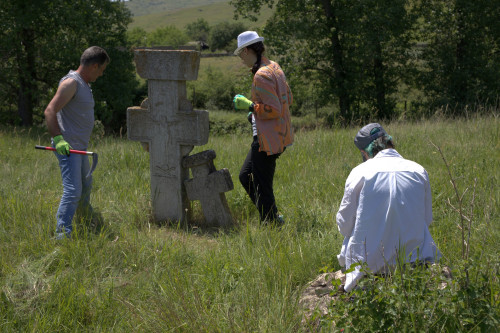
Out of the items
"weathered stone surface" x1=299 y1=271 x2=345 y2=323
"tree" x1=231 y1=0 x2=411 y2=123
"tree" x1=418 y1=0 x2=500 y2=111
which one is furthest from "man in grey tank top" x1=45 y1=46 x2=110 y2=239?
"tree" x1=418 y1=0 x2=500 y2=111

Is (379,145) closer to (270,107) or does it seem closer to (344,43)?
(270,107)

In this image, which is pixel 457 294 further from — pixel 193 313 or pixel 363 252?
pixel 193 313

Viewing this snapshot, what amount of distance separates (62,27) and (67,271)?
44.3ft

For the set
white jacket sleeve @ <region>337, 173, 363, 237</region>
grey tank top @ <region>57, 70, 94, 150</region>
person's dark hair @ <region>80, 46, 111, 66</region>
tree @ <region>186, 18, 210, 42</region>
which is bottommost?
white jacket sleeve @ <region>337, 173, 363, 237</region>

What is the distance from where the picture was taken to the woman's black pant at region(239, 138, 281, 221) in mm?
4609

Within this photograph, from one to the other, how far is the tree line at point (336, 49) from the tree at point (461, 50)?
A: 3cm

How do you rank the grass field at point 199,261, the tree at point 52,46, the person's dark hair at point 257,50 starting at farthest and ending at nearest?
the tree at point 52,46 < the person's dark hair at point 257,50 < the grass field at point 199,261

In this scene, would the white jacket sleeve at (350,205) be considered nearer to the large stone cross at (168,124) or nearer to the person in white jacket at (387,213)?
the person in white jacket at (387,213)

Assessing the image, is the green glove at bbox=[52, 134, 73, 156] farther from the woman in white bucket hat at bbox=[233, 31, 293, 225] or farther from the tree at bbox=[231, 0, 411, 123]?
the tree at bbox=[231, 0, 411, 123]

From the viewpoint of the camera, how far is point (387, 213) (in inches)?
113

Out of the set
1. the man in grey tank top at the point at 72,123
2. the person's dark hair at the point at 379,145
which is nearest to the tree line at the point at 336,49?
the man in grey tank top at the point at 72,123

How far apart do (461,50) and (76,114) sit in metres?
15.5

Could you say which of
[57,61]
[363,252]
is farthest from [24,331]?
[57,61]

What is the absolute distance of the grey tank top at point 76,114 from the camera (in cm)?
442
